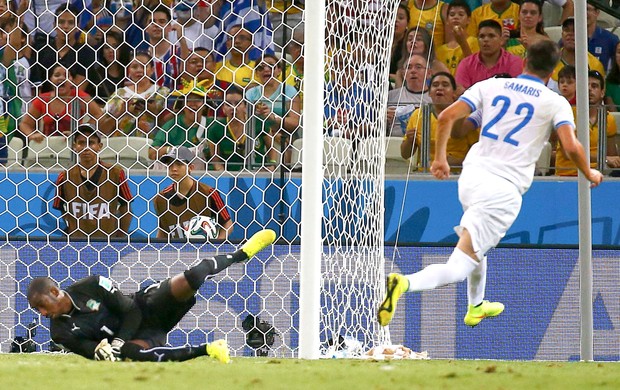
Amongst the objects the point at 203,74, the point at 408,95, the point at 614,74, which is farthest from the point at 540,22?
the point at 203,74

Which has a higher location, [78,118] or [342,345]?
[78,118]

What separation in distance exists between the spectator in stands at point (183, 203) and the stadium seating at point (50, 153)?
2.67 ft

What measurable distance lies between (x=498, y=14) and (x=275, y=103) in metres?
3.51

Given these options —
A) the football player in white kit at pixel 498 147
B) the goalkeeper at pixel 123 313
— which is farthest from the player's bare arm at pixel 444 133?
the goalkeeper at pixel 123 313

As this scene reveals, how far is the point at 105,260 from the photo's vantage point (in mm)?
9625

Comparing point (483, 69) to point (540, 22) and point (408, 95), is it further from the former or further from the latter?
point (540, 22)

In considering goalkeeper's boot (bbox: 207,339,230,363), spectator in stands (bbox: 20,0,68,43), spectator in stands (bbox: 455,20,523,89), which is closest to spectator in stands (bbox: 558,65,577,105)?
spectator in stands (bbox: 455,20,523,89)

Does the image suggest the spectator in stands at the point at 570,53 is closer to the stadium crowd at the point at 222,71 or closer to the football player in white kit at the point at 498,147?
the stadium crowd at the point at 222,71

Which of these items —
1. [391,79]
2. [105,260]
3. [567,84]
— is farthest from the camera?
[391,79]

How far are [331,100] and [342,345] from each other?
1.72m

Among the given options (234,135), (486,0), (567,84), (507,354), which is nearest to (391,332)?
(507,354)

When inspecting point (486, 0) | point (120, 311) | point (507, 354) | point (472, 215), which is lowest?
point (507, 354)

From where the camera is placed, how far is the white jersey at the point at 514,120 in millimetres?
7117

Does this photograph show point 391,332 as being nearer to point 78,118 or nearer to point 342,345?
point 342,345
